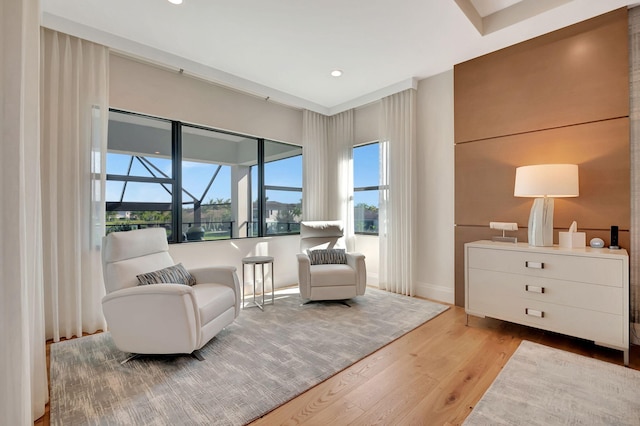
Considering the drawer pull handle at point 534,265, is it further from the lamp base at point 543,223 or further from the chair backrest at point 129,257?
the chair backrest at point 129,257

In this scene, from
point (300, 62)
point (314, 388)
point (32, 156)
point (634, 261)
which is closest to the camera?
point (32, 156)

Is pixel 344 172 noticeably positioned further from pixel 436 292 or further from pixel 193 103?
pixel 193 103

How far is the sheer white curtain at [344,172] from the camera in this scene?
15.2 ft

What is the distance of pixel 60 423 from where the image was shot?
1545 millimetres

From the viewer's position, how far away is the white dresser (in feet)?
6.91

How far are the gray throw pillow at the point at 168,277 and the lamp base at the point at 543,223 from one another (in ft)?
10.6

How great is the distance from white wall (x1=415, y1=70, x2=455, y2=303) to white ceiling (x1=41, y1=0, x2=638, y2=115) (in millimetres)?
352

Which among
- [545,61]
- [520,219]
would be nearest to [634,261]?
[520,219]

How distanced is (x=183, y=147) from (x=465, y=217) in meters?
3.53

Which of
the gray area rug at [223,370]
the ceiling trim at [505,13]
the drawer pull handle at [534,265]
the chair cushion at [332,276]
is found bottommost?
the gray area rug at [223,370]

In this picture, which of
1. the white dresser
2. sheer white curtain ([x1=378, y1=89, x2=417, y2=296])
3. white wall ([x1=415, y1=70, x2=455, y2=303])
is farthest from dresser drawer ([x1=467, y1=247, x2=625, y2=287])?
sheer white curtain ([x1=378, y1=89, x2=417, y2=296])

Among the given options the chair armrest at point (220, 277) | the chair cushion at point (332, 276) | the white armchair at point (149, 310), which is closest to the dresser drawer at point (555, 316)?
the chair cushion at point (332, 276)

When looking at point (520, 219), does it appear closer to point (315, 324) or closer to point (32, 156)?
point (315, 324)

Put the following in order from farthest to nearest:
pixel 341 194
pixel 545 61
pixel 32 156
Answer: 1. pixel 341 194
2. pixel 545 61
3. pixel 32 156
